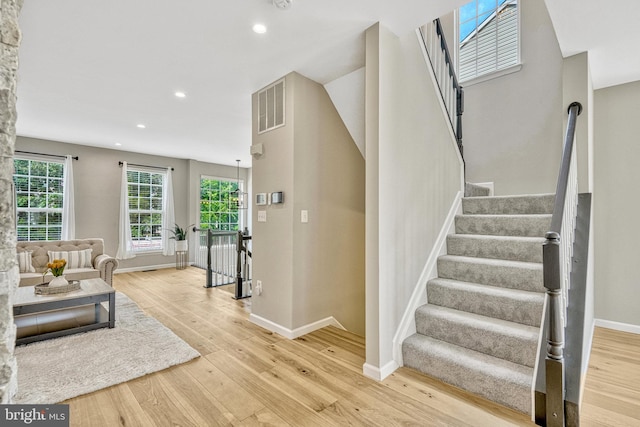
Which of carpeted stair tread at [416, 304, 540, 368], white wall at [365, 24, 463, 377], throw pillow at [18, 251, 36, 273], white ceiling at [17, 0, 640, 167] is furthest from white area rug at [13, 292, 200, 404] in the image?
white ceiling at [17, 0, 640, 167]

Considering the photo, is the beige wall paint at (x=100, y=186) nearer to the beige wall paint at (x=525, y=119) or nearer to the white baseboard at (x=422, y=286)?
the white baseboard at (x=422, y=286)

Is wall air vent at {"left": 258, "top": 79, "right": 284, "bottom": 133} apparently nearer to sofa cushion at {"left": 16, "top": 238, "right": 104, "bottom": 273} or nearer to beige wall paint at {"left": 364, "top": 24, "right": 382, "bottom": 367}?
beige wall paint at {"left": 364, "top": 24, "right": 382, "bottom": 367}

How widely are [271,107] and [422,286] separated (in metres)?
2.38

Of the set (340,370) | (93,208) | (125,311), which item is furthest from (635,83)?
(93,208)

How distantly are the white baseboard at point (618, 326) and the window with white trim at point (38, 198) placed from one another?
830 centimetres

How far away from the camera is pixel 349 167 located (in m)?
3.48

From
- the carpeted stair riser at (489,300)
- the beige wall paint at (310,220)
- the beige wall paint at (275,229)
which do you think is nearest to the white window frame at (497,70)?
the beige wall paint at (310,220)

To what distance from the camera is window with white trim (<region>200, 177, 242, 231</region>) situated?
7.81 m

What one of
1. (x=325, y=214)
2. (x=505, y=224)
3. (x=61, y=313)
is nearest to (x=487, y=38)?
(x=505, y=224)

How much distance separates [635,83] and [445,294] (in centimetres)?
Answer: 300

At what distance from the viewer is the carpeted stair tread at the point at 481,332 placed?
79.4 inches

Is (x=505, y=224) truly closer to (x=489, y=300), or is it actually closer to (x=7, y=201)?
(x=489, y=300)

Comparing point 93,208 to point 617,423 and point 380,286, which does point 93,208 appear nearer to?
point 380,286

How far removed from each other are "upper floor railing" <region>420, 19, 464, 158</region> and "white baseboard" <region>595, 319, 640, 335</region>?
7.63 feet
